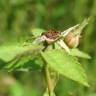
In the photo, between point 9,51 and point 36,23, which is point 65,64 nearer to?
point 9,51

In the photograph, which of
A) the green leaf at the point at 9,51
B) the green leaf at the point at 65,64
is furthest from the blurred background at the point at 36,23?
the green leaf at the point at 65,64

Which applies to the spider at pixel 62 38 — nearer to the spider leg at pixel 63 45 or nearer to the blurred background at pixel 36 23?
the spider leg at pixel 63 45

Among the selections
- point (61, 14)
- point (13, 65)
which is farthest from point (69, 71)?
point (61, 14)

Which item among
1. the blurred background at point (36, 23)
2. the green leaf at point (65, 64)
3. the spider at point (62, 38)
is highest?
the spider at point (62, 38)

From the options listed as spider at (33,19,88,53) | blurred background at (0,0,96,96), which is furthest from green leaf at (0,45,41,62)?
blurred background at (0,0,96,96)

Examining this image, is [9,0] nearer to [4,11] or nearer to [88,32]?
[4,11]

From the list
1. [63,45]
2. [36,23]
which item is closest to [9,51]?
[63,45]
